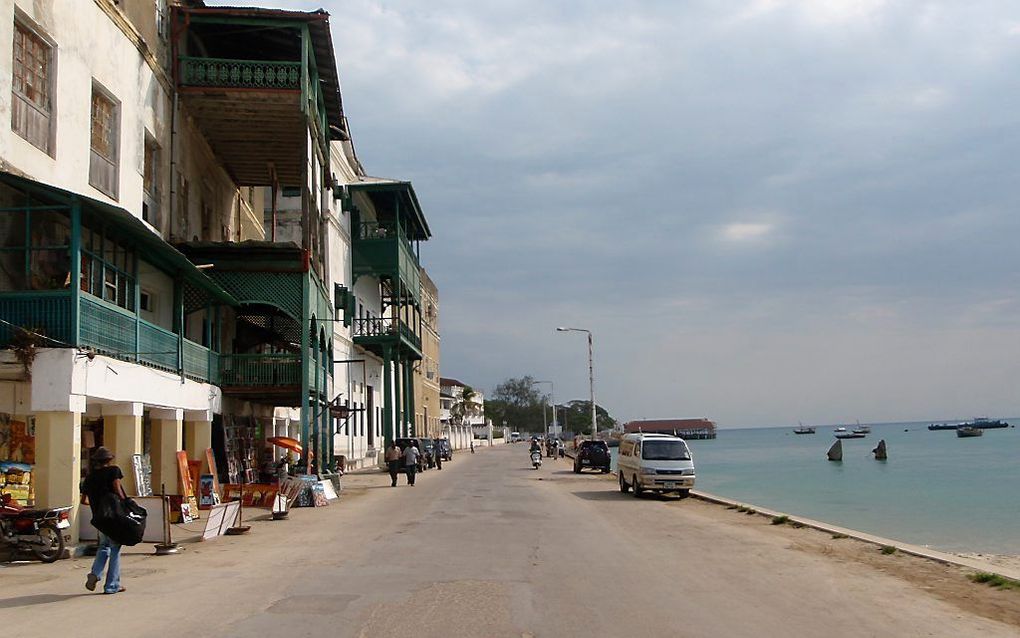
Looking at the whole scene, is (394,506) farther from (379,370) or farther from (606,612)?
(379,370)

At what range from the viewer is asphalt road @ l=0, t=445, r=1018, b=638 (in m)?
8.69

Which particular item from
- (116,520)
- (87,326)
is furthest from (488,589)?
(87,326)

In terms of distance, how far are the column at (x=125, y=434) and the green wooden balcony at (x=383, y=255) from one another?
29.9m

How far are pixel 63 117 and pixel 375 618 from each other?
13.3m

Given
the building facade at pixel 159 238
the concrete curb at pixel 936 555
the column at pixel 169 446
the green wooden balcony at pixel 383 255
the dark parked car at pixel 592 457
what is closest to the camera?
the concrete curb at pixel 936 555

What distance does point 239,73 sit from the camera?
1009 inches

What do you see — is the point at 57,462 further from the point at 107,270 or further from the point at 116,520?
the point at 107,270

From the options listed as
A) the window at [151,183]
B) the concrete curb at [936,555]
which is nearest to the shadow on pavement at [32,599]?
the concrete curb at [936,555]

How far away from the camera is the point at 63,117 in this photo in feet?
58.1

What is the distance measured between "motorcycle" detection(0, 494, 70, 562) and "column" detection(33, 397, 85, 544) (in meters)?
0.68

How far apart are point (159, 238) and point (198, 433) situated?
7376 millimetres

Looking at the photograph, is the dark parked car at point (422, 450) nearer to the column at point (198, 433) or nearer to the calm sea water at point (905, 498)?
the calm sea water at point (905, 498)

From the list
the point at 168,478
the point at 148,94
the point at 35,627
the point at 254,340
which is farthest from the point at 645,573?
the point at 254,340

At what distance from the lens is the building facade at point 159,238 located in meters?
14.8
